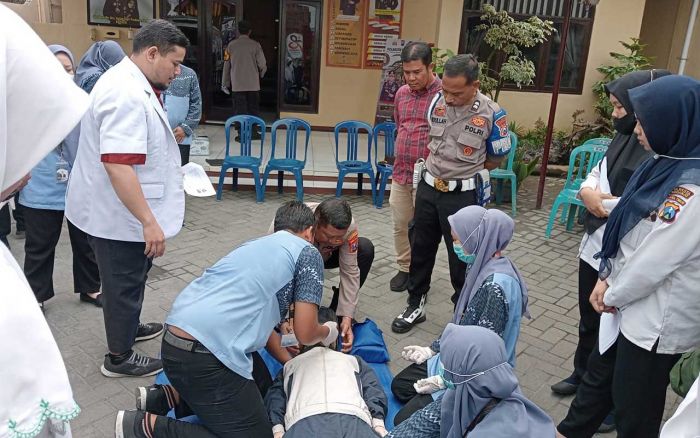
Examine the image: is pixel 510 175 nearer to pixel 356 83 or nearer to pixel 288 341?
pixel 356 83

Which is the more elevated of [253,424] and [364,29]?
[364,29]

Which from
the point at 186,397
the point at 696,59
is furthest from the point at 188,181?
the point at 696,59

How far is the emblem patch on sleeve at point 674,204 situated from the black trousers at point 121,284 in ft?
8.08

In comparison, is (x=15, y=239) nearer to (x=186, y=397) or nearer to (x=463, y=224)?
(x=186, y=397)

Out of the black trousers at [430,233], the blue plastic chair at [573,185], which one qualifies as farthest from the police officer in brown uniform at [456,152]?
the blue plastic chair at [573,185]

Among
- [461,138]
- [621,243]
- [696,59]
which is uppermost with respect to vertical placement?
[696,59]

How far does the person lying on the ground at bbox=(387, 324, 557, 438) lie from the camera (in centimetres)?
186

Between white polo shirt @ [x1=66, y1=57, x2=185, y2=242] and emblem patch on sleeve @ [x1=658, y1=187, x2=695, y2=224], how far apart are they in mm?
2318

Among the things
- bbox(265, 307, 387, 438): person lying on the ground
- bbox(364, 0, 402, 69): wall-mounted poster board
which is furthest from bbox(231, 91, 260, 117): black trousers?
bbox(265, 307, 387, 438): person lying on the ground

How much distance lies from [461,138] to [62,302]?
3.04 m

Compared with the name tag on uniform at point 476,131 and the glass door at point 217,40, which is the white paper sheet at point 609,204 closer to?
the name tag on uniform at point 476,131

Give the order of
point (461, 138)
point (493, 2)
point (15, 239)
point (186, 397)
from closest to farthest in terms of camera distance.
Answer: point (186, 397), point (461, 138), point (15, 239), point (493, 2)

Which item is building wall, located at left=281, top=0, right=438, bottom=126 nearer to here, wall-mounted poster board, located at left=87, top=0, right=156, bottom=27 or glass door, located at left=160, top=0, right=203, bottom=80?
glass door, located at left=160, top=0, right=203, bottom=80

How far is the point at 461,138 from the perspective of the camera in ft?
12.0
